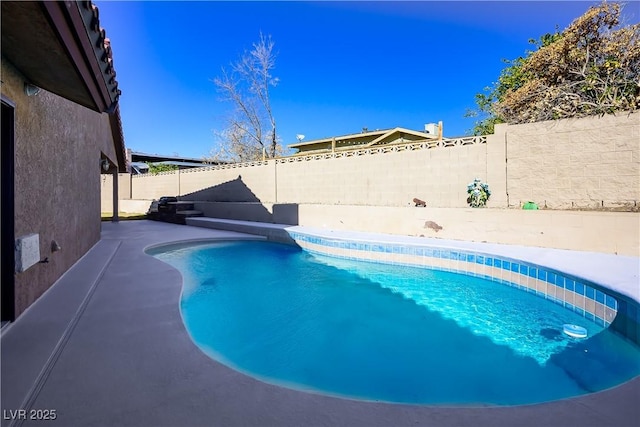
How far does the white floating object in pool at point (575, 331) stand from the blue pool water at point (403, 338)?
8 cm

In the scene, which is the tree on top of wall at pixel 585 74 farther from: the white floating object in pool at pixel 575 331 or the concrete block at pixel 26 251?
the concrete block at pixel 26 251

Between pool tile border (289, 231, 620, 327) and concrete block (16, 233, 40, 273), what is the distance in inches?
249

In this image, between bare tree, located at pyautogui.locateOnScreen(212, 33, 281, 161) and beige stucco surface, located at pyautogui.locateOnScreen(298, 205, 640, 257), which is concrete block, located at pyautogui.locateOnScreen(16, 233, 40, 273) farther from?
bare tree, located at pyautogui.locateOnScreen(212, 33, 281, 161)

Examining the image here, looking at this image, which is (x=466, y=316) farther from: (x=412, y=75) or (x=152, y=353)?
(x=412, y=75)

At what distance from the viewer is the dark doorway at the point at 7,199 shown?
2.88 m

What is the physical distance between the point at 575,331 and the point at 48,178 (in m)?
6.84

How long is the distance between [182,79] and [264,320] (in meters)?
20.4

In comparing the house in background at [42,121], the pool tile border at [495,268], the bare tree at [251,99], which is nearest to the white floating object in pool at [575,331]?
the pool tile border at [495,268]

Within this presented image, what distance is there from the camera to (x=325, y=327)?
4.21 metres

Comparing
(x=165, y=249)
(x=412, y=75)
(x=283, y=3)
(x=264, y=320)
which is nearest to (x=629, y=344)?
(x=264, y=320)

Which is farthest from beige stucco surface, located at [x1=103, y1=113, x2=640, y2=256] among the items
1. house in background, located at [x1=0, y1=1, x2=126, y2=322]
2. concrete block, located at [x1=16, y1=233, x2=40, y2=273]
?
concrete block, located at [x1=16, y1=233, x2=40, y2=273]

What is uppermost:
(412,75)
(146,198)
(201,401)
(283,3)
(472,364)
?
(283,3)

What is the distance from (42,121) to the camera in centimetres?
389

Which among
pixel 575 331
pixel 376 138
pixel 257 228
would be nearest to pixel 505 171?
pixel 575 331
